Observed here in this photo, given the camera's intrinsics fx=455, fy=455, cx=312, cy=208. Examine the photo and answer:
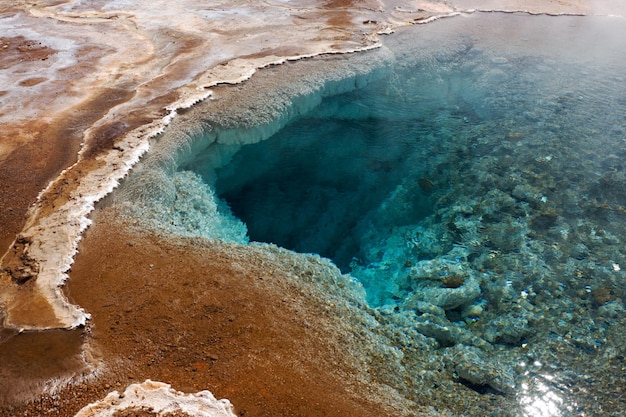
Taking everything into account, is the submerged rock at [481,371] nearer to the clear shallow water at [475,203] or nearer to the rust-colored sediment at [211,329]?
the clear shallow water at [475,203]

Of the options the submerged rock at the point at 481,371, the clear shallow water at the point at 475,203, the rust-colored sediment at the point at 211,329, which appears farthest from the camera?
the clear shallow water at the point at 475,203

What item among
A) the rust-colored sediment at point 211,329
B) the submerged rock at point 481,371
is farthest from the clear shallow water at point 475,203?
the rust-colored sediment at point 211,329

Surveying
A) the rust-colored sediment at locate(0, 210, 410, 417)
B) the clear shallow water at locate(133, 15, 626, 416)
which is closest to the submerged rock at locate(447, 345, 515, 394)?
the clear shallow water at locate(133, 15, 626, 416)

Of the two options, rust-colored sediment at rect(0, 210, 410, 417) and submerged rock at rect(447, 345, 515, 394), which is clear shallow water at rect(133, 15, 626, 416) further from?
rust-colored sediment at rect(0, 210, 410, 417)

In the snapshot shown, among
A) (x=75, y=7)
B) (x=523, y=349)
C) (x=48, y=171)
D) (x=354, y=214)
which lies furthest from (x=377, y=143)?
(x=75, y=7)

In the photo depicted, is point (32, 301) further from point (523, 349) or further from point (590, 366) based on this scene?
point (590, 366)

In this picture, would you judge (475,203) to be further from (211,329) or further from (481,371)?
(211,329)

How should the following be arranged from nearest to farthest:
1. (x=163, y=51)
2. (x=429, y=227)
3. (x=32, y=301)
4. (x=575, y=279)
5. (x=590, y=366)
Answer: (x=32, y=301) < (x=590, y=366) < (x=575, y=279) < (x=429, y=227) < (x=163, y=51)
